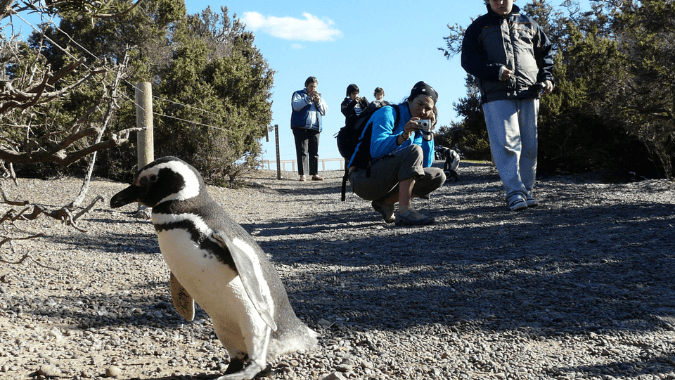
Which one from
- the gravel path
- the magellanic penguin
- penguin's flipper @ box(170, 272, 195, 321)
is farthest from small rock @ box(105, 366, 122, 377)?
the magellanic penguin

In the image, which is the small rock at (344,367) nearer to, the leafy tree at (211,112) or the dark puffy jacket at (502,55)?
the dark puffy jacket at (502,55)

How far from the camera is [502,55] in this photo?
590 centimetres

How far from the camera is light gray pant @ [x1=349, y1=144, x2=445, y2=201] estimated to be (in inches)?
210

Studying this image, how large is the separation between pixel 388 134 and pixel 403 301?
245cm

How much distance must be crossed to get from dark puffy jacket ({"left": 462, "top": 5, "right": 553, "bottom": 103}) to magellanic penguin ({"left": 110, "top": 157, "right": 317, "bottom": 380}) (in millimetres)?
4416

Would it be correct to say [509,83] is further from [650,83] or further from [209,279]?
[209,279]

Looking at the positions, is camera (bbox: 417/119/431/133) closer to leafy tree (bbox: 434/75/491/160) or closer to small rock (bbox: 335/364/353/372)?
small rock (bbox: 335/364/353/372)

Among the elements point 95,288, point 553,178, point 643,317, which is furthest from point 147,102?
point 553,178

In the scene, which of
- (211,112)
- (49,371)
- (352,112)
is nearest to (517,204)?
(352,112)

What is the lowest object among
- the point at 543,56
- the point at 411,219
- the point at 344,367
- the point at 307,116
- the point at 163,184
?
the point at 344,367

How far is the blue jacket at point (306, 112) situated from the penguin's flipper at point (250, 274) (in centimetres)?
960

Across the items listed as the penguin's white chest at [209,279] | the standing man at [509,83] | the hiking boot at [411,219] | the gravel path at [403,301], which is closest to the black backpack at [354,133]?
the hiking boot at [411,219]

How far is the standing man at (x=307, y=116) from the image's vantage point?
11493 millimetres

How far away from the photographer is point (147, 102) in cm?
641
